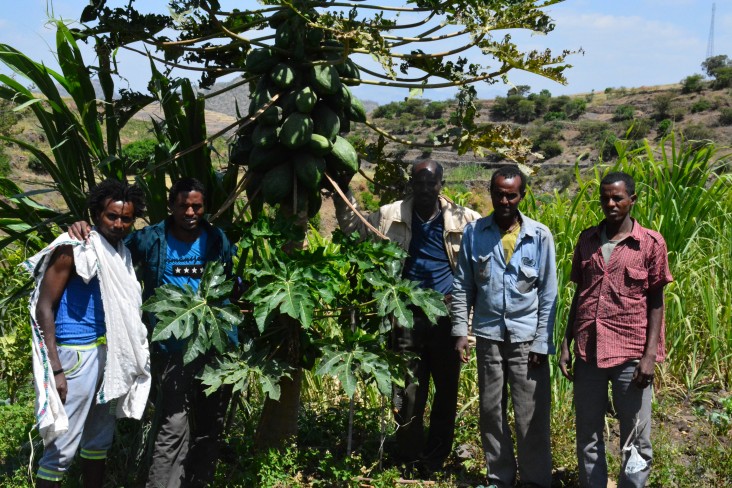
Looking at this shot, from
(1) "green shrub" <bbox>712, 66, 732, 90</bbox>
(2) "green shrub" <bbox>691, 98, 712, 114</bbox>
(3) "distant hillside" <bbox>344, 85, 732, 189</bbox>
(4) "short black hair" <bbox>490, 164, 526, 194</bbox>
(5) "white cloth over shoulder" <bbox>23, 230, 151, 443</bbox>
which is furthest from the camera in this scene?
(1) "green shrub" <bbox>712, 66, 732, 90</bbox>

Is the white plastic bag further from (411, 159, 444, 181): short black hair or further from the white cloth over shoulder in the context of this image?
the white cloth over shoulder

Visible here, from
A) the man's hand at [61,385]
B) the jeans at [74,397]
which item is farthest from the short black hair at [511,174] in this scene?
the man's hand at [61,385]

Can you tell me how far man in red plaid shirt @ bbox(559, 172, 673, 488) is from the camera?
3.30 meters

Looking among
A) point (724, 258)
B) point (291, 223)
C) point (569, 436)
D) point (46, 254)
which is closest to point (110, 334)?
point (46, 254)

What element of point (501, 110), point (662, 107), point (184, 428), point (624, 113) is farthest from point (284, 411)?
point (501, 110)

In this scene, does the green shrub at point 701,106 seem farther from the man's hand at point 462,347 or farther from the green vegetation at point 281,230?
the man's hand at point 462,347

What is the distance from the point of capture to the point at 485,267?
3578 millimetres

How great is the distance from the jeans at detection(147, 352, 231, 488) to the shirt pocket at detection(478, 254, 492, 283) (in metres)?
1.32

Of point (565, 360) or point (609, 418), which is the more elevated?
point (565, 360)

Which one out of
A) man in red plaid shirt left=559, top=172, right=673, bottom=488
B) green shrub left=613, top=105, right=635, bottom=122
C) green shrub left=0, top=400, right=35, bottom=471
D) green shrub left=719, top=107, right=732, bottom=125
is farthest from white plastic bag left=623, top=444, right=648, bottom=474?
green shrub left=613, top=105, right=635, bottom=122

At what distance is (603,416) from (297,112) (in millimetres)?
1926

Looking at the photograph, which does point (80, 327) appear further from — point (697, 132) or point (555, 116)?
point (555, 116)

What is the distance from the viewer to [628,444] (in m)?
3.37

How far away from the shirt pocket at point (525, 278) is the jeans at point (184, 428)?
1.46 m
